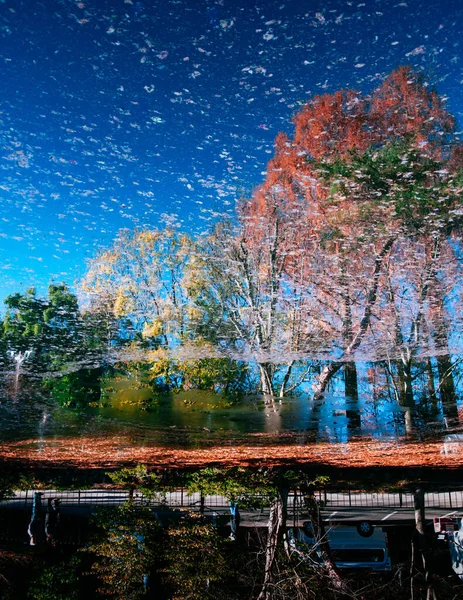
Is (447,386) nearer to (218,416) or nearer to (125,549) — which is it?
(218,416)

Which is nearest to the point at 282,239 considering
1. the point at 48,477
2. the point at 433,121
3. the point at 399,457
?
the point at 433,121

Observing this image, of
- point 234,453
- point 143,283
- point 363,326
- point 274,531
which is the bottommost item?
point 274,531

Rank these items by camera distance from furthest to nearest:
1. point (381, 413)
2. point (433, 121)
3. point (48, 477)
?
1. point (48, 477)
2. point (381, 413)
3. point (433, 121)

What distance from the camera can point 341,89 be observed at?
11.4 feet

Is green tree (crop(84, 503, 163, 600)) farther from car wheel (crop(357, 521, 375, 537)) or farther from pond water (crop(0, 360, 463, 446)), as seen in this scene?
→ car wheel (crop(357, 521, 375, 537))

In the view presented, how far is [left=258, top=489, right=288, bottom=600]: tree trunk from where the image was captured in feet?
21.8

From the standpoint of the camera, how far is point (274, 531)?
27.7ft

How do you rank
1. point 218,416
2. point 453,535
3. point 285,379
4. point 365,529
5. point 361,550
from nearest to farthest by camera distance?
point 285,379, point 218,416, point 453,535, point 361,550, point 365,529

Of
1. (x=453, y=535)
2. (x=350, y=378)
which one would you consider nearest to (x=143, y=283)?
(x=350, y=378)

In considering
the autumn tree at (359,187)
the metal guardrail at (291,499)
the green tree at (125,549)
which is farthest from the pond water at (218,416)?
the metal guardrail at (291,499)

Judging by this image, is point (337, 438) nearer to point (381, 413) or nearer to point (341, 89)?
point (381, 413)

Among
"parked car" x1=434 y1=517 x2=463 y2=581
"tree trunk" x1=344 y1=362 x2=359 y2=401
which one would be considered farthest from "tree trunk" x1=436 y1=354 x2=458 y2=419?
"parked car" x1=434 y1=517 x2=463 y2=581

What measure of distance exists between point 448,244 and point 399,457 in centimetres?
581

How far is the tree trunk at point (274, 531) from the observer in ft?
21.8
